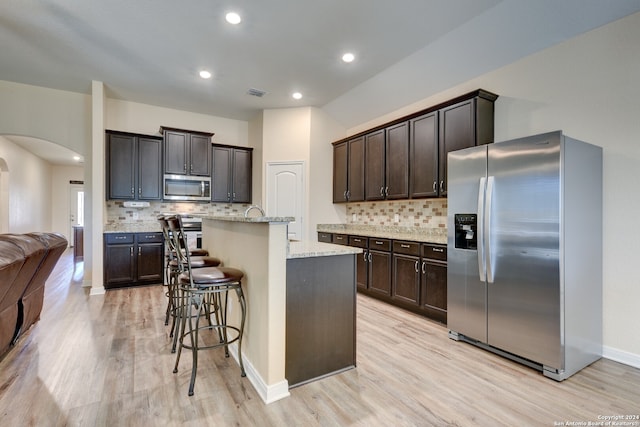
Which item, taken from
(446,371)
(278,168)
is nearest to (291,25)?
(278,168)

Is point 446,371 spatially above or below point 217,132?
below

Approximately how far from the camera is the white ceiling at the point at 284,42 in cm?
279

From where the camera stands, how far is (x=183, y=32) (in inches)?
127

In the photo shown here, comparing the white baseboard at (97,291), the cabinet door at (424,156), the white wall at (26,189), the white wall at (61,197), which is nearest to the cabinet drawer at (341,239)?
the cabinet door at (424,156)

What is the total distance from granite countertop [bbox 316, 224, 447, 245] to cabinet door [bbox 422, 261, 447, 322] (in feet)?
0.96

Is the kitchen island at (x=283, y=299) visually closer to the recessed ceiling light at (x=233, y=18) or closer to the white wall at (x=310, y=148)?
the recessed ceiling light at (x=233, y=18)

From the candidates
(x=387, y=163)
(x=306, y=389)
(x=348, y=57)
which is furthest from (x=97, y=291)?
(x=348, y=57)

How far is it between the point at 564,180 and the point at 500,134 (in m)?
1.32

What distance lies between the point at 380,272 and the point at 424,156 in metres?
1.60

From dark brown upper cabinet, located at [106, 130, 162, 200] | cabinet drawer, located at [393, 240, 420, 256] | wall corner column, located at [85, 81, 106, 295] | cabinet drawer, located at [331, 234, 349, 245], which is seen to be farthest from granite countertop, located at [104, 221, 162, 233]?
cabinet drawer, located at [393, 240, 420, 256]

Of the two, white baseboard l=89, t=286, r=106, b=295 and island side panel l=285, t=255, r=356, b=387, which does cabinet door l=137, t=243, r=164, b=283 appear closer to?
white baseboard l=89, t=286, r=106, b=295

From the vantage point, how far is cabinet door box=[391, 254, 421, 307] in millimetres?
3537

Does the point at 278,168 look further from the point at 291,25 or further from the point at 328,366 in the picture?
the point at 328,366

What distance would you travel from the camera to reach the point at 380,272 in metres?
4.06
